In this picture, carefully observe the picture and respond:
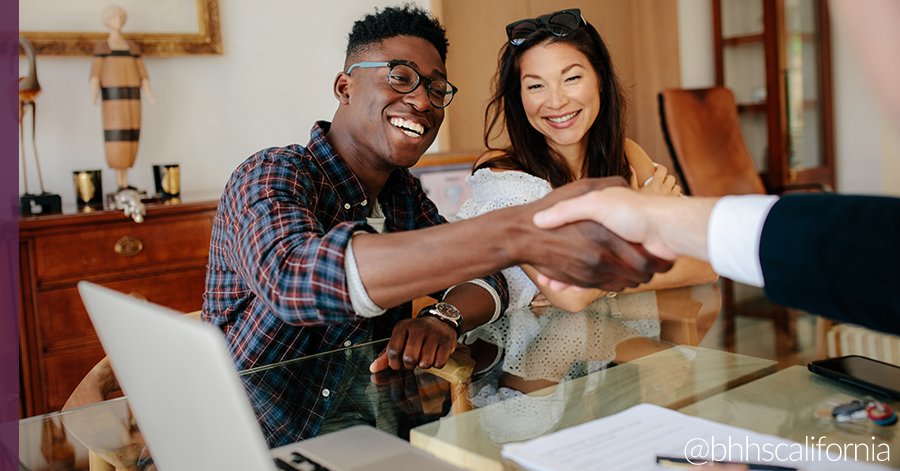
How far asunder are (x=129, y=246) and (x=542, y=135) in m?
1.42

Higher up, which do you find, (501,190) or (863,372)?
(501,190)

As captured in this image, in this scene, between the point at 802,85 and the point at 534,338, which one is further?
the point at 802,85

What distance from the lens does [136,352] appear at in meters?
0.62

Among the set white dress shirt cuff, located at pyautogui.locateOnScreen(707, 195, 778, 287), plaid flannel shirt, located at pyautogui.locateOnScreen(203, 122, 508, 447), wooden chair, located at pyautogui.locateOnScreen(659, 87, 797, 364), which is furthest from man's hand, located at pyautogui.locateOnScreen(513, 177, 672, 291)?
wooden chair, located at pyautogui.locateOnScreen(659, 87, 797, 364)

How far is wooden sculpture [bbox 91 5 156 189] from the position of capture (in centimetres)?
246

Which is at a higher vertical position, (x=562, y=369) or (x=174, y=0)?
(x=174, y=0)

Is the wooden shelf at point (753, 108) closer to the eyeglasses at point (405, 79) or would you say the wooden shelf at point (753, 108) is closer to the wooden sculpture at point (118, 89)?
the eyeglasses at point (405, 79)

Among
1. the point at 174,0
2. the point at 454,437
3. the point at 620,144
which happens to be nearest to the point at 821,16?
the point at 620,144

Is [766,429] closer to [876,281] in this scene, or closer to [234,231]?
[876,281]

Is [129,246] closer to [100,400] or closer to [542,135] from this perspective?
[100,400]

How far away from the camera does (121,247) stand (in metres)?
2.25

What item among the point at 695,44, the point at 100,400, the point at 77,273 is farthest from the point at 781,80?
the point at 100,400

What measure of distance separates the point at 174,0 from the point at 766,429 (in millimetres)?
2783

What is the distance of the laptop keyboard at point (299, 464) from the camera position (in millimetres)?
739
